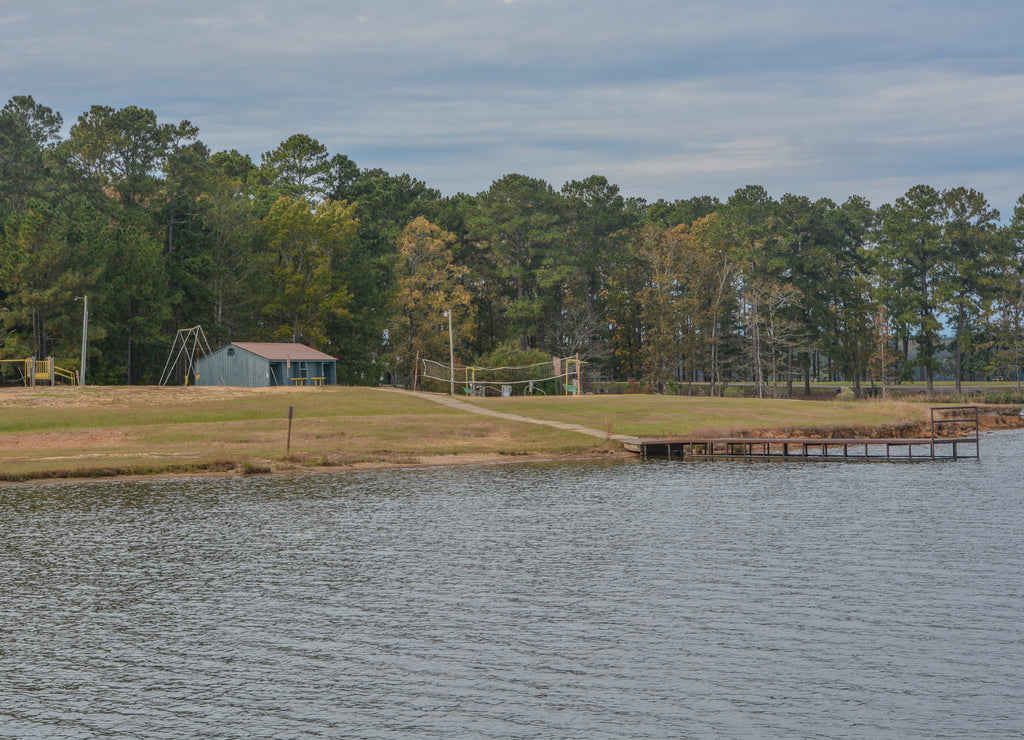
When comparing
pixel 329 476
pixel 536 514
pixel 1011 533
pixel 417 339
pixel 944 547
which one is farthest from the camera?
pixel 417 339

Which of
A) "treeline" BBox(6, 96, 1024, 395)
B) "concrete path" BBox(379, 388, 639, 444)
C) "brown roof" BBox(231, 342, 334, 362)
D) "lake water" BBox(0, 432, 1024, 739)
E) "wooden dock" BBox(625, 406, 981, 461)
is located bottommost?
"lake water" BBox(0, 432, 1024, 739)

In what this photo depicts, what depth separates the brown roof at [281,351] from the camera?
76.3 metres

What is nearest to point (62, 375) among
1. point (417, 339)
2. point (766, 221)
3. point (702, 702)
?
point (417, 339)

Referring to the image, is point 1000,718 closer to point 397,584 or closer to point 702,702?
point 702,702

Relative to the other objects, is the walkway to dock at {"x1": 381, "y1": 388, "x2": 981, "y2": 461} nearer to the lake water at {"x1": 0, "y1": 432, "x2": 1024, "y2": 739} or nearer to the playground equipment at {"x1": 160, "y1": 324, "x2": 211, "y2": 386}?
the lake water at {"x1": 0, "y1": 432, "x2": 1024, "y2": 739}

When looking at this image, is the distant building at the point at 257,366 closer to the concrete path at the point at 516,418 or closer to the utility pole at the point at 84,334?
the utility pole at the point at 84,334

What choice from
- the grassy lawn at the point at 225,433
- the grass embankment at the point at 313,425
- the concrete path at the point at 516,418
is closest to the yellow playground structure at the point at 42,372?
the grass embankment at the point at 313,425

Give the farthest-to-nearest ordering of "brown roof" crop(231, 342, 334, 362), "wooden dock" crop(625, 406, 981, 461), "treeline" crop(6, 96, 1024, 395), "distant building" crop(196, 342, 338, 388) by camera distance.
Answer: "treeline" crop(6, 96, 1024, 395) → "brown roof" crop(231, 342, 334, 362) → "distant building" crop(196, 342, 338, 388) → "wooden dock" crop(625, 406, 981, 461)

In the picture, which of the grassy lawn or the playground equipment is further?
the playground equipment

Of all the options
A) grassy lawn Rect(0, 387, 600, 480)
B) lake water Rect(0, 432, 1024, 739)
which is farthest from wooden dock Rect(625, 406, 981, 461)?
lake water Rect(0, 432, 1024, 739)

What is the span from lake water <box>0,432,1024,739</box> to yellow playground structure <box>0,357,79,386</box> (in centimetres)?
3789

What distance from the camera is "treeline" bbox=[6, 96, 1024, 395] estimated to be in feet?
295

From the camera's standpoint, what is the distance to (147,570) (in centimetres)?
2356

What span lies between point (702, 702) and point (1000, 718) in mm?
4221
